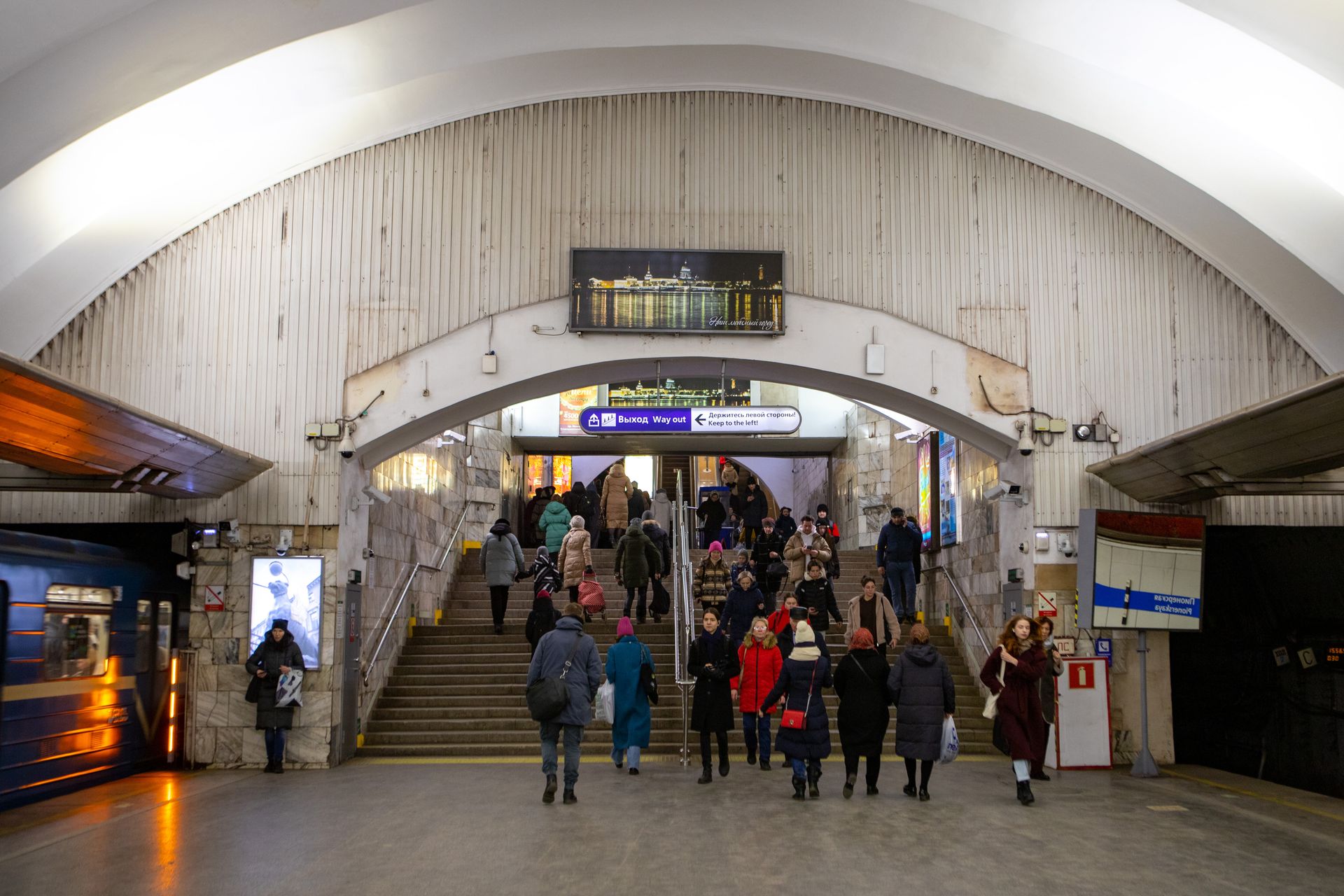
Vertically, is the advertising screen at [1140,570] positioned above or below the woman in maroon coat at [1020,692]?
above

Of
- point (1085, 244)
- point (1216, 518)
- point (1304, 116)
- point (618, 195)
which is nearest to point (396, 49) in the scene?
point (618, 195)

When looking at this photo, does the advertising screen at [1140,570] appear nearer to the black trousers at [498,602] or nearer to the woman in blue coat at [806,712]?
the woman in blue coat at [806,712]

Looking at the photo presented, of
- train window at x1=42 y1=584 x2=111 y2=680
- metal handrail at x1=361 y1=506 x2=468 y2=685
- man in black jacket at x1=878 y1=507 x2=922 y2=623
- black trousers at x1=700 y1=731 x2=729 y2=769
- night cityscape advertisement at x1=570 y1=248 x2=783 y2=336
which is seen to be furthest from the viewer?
man in black jacket at x1=878 y1=507 x2=922 y2=623

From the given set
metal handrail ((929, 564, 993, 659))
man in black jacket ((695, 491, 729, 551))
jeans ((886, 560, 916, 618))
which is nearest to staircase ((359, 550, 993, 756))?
metal handrail ((929, 564, 993, 659))

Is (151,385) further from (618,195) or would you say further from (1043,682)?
(1043,682)

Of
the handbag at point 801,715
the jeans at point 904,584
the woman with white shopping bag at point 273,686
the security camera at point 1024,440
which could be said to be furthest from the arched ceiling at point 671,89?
the handbag at point 801,715

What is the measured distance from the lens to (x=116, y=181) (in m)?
11.3

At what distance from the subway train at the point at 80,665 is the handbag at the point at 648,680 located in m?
4.50

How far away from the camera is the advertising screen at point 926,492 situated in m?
16.5

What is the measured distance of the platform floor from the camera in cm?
616

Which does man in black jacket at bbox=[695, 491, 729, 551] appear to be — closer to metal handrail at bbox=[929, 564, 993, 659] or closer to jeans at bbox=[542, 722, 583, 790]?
metal handrail at bbox=[929, 564, 993, 659]

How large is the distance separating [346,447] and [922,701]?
21.0 ft

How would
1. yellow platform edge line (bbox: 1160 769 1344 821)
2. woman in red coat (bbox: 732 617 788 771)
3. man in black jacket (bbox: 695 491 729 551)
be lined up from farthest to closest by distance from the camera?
man in black jacket (bbox: 695 491 729 551)
woman in red coat (bbox: 732 617 788 771)
yellow platform edge line (bbox: 1160 769 1344 821)

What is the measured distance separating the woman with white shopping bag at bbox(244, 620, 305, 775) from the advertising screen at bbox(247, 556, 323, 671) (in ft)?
1.17
